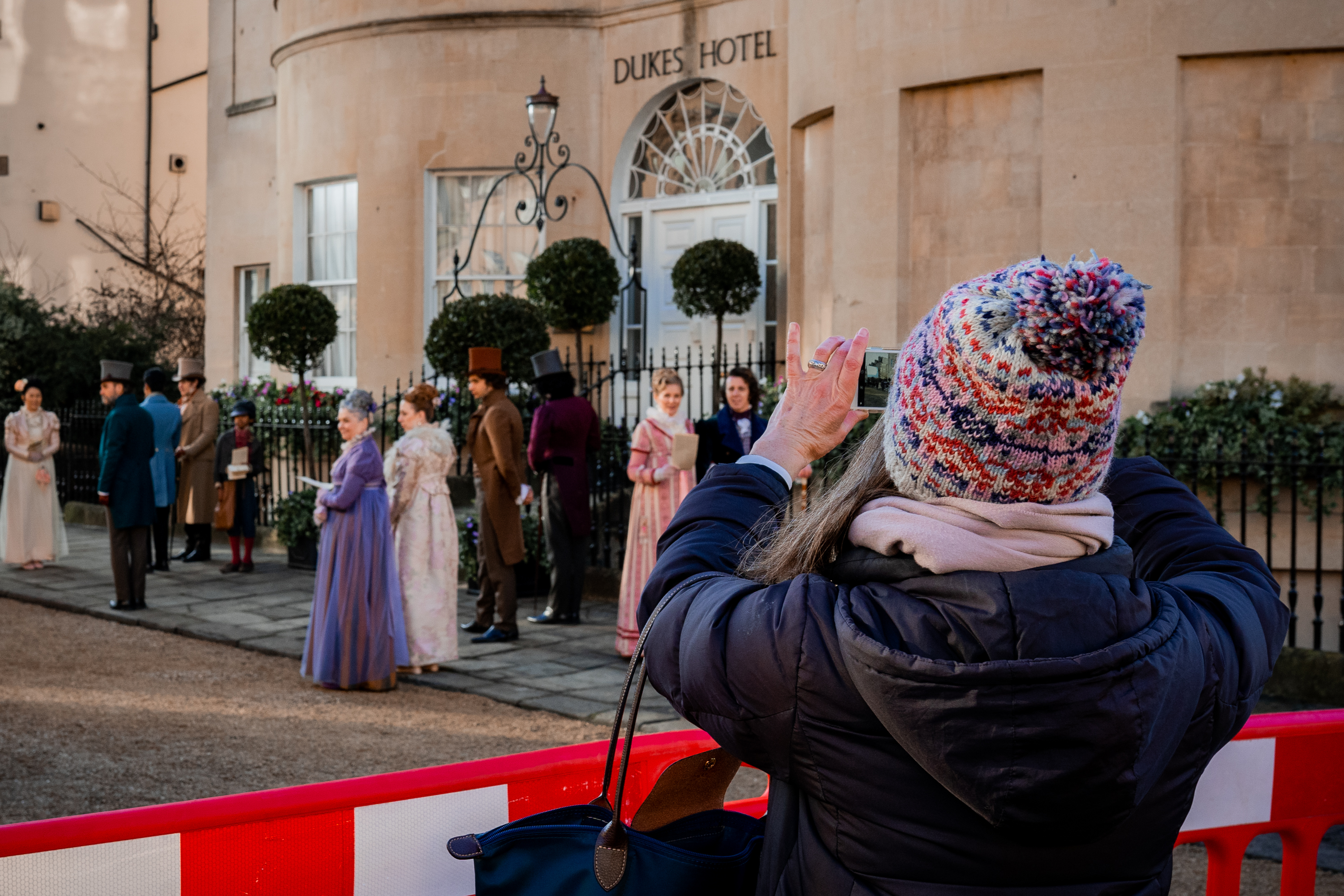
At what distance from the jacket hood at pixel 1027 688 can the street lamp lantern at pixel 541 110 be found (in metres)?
11.3

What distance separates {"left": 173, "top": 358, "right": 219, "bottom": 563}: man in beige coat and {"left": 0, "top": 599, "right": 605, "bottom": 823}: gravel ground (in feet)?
14.1

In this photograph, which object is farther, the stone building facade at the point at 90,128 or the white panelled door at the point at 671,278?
the stone building facade at the point at 90,128

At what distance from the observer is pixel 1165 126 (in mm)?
8930

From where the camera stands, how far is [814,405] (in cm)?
174

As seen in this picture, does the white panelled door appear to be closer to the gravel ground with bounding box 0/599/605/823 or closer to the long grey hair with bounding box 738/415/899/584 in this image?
the gravel ground with bounding box 0/599/605/823

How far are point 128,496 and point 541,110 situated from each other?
5.41 m

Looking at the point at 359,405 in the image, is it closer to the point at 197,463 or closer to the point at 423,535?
the point at 423,535

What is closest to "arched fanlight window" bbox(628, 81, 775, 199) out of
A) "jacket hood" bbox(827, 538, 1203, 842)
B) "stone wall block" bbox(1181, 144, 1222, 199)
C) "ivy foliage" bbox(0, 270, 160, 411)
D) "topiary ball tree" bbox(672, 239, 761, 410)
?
"topiary ball tree" bbox(672, 239, 761, 410)

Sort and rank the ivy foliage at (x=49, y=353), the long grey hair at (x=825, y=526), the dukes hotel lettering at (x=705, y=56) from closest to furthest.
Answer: the long grey hair at (x=825, y=526), the dukes hotel lettering at (x=705, y=56), the ivy foliage at (x=49, y=353)

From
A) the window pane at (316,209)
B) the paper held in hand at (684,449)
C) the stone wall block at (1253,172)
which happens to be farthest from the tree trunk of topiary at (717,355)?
the window pane at (316,209)

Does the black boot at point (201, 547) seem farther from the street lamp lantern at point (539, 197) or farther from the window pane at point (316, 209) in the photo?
the window pane at point (316, 209)

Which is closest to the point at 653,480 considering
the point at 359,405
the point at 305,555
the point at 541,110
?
the point at 359,405

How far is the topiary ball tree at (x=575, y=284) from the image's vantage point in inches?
531

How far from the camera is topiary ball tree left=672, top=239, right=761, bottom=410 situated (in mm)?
12648
